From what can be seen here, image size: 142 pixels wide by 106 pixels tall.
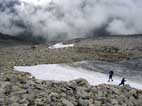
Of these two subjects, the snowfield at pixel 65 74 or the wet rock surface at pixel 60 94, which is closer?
the wet rock surface at pixel 60 94

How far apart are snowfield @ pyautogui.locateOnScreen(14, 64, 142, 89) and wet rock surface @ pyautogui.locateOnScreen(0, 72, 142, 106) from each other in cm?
2017

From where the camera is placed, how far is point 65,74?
60250 millimetres

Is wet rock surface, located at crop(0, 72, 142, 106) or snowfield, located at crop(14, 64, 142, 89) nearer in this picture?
wet rock surface, located at crop(0, 72, 142, 106)

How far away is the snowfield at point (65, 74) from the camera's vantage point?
55156mm

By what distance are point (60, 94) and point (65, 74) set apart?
3116cm

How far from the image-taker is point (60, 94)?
29.1 meters

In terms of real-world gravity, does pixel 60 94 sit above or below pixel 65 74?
below

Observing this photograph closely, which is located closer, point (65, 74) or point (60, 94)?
point (60, 94)

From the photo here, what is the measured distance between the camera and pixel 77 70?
68.3 metres

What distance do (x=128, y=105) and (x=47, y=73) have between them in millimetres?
29263

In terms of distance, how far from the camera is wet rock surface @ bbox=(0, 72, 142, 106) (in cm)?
2766

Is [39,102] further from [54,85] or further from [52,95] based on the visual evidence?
[54,85]

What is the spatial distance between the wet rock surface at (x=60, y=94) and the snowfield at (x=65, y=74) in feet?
66.2

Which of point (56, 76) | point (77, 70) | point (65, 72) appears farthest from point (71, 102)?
point (77, 70)
